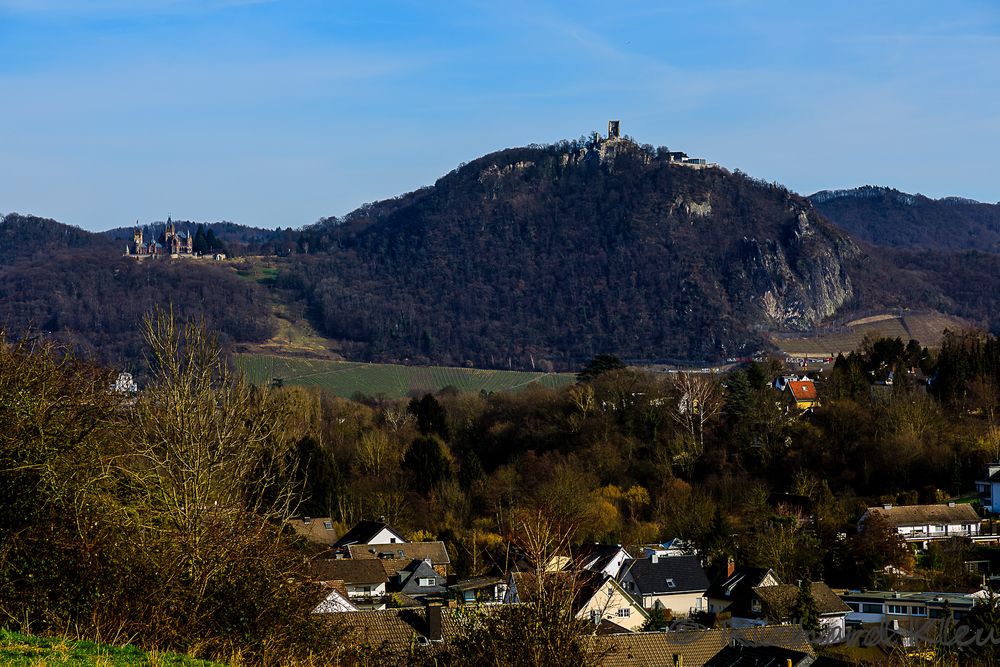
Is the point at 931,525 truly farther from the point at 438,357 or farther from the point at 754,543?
the point at 438,357

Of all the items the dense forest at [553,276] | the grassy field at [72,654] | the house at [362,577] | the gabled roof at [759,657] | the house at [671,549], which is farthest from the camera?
the dense forest at [553,276]

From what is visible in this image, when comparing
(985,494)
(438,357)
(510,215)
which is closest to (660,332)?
(438,357)

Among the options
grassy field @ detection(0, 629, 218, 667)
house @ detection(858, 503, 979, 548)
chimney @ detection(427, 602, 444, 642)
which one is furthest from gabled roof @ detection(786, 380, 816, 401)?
grassy field @ detection(0, 629, 218, 667)

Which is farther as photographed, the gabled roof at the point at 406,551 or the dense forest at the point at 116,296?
the dense forest at the point at 116,296

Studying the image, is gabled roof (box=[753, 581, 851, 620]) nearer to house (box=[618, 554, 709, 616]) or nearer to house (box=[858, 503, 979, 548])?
house (box=[618, 554, 709, 616])

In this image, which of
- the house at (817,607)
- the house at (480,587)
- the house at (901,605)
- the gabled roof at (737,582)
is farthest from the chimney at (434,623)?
the gabled roof at (737,582)

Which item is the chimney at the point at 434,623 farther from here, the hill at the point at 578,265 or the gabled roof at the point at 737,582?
the hill at the point at 578,265

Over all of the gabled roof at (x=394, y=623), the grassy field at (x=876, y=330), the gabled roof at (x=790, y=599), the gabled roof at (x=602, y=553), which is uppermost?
the grassy field at (x=876, y=330)

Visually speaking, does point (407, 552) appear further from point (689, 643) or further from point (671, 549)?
point (689, 643)
